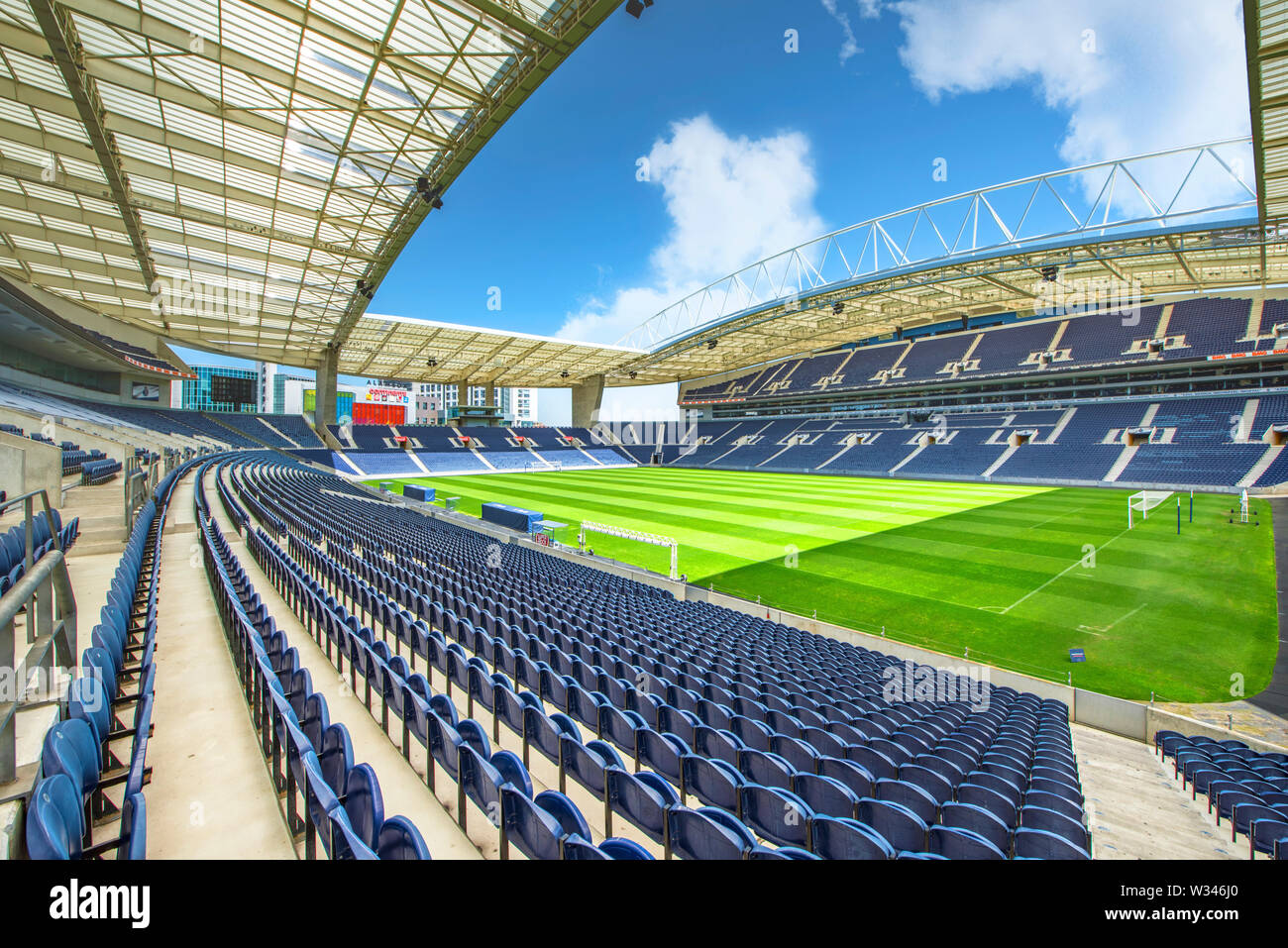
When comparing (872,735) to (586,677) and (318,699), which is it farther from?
(318,699)

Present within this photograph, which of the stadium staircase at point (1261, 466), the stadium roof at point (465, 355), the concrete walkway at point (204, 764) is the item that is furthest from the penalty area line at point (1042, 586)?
the stadium roof at point (465, 355)

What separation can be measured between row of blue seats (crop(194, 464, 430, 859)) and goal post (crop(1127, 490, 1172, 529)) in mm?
28387

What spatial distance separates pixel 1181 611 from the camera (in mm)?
12828

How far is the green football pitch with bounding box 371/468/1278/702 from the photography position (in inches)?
418

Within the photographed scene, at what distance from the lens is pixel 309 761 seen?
8.95ft

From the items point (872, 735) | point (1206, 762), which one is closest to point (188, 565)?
point (872, 735)

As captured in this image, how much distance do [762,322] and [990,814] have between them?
1762 inches

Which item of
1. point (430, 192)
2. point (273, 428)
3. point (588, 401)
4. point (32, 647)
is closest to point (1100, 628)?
point (32, 647)

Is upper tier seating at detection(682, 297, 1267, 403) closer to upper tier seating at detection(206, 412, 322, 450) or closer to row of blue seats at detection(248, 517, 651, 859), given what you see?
upper tier seating at detection(206, 412, 322, 450)

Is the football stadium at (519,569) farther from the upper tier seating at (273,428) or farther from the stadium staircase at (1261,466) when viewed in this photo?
the upper tier seating at (273,428)

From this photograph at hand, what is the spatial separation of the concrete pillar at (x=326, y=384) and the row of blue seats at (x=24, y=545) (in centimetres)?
4074

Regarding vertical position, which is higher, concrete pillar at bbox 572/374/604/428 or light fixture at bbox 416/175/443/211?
light fixture at bbox 416/175/443/211

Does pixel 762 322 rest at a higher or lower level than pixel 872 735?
higher
